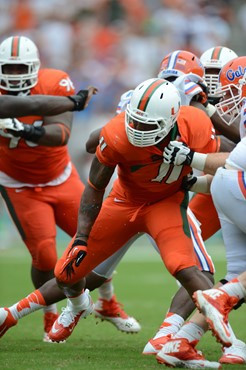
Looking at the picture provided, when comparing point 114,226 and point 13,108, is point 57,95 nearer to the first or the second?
point 13,108

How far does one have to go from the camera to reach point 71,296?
5.21 meters

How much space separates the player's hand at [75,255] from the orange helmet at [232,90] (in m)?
1.27

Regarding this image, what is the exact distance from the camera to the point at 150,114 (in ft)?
15.0

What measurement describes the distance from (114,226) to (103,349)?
2.96ft

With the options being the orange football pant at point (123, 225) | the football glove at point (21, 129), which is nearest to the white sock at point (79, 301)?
the orange football pant at point (123, 225)

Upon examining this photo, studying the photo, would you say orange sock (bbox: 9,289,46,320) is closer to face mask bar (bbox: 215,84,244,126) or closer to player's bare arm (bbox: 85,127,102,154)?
player's bare arm (bbox: 85,127,102,154)

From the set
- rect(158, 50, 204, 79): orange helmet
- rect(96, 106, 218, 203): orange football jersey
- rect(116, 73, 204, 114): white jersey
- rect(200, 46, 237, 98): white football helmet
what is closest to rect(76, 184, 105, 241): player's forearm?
rect(96, 106, 218, 203): orange football jersey

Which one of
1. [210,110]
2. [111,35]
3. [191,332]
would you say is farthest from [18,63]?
[111,35]

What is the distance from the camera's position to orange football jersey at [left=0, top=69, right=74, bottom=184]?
6.22 metres

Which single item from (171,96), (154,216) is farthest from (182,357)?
(171,96)

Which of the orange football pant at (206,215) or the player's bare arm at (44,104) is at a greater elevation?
the player's bare arm at (44,104)

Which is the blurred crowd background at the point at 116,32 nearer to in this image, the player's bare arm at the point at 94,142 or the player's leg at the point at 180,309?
the player's bare arm at the point at 94,142

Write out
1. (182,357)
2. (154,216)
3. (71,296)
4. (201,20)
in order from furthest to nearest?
(201,20)
(71,296)
(154,216)
(182,357)

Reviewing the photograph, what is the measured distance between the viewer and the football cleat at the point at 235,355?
4.70 metres
